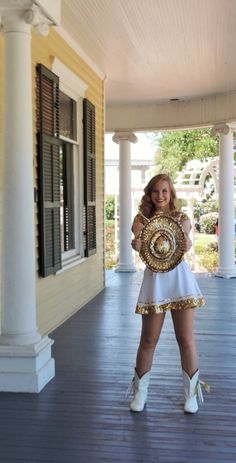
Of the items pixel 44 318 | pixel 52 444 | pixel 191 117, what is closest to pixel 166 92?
pixel 191 117

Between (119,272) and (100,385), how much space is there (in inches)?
250

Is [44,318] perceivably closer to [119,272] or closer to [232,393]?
[232,393]

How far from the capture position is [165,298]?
3.08 m

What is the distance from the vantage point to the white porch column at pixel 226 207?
9.58m

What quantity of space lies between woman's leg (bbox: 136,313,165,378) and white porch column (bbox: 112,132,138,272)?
6960mm

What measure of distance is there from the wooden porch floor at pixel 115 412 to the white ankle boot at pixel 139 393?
5cm

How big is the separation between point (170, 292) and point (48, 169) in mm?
2387

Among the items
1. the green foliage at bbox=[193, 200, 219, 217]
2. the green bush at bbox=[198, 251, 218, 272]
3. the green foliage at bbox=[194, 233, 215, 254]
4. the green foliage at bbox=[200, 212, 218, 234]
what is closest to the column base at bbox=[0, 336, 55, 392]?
the green bush at bbox=[198, 251, 218, 272]

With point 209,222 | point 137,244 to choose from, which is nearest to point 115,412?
point 137,244

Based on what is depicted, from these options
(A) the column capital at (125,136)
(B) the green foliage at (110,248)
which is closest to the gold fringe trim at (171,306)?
(A) the column capital at (125,136)

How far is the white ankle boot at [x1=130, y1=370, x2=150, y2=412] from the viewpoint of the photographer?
324 cm

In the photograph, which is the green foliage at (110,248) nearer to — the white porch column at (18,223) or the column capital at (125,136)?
the column capital at (125,136)

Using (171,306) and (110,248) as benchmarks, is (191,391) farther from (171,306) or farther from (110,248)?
(110,248)

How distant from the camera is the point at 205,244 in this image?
721 inches
